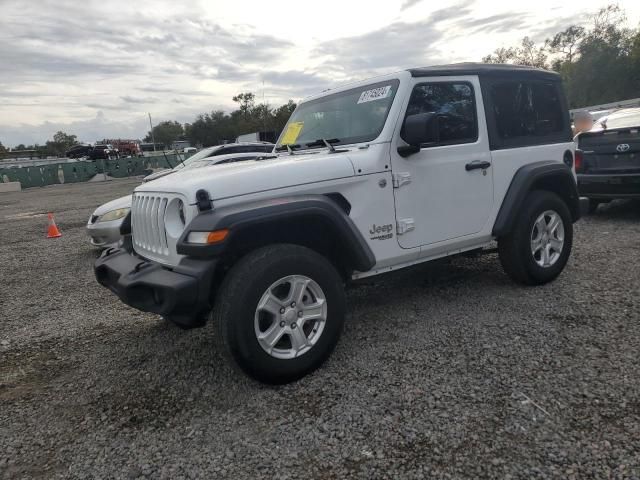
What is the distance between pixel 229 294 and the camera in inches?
105

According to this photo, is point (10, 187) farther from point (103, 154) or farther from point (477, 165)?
point (477, 165)

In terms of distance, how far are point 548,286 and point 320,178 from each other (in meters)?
2.64

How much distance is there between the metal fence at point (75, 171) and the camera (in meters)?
28.3

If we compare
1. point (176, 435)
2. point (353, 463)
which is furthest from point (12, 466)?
point (353, 463)

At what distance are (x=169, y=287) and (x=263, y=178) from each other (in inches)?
33.6

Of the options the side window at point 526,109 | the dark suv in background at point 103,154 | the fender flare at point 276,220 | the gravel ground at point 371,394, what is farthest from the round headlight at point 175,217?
the dark suv in background at point 103,154

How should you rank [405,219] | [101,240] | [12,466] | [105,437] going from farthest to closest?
[101,240] → [405,219] → [105,437] → [12,466]

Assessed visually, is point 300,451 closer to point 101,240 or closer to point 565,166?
point 565,166

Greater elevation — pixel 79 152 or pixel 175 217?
pixel 79 152

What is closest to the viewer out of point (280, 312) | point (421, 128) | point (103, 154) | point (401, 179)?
point (280, 312)

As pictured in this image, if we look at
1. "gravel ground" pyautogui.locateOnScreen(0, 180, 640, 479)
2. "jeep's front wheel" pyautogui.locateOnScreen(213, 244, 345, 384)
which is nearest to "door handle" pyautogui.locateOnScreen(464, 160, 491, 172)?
"gravel ground" pyautogui.locateOnScreen(0, 180, 640, 479)

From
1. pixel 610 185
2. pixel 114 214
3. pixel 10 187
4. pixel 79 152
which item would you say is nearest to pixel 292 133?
pixel 114 214

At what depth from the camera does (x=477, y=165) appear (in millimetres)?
3793

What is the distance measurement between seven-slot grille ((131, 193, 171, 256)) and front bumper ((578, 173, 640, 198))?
6234 mm
